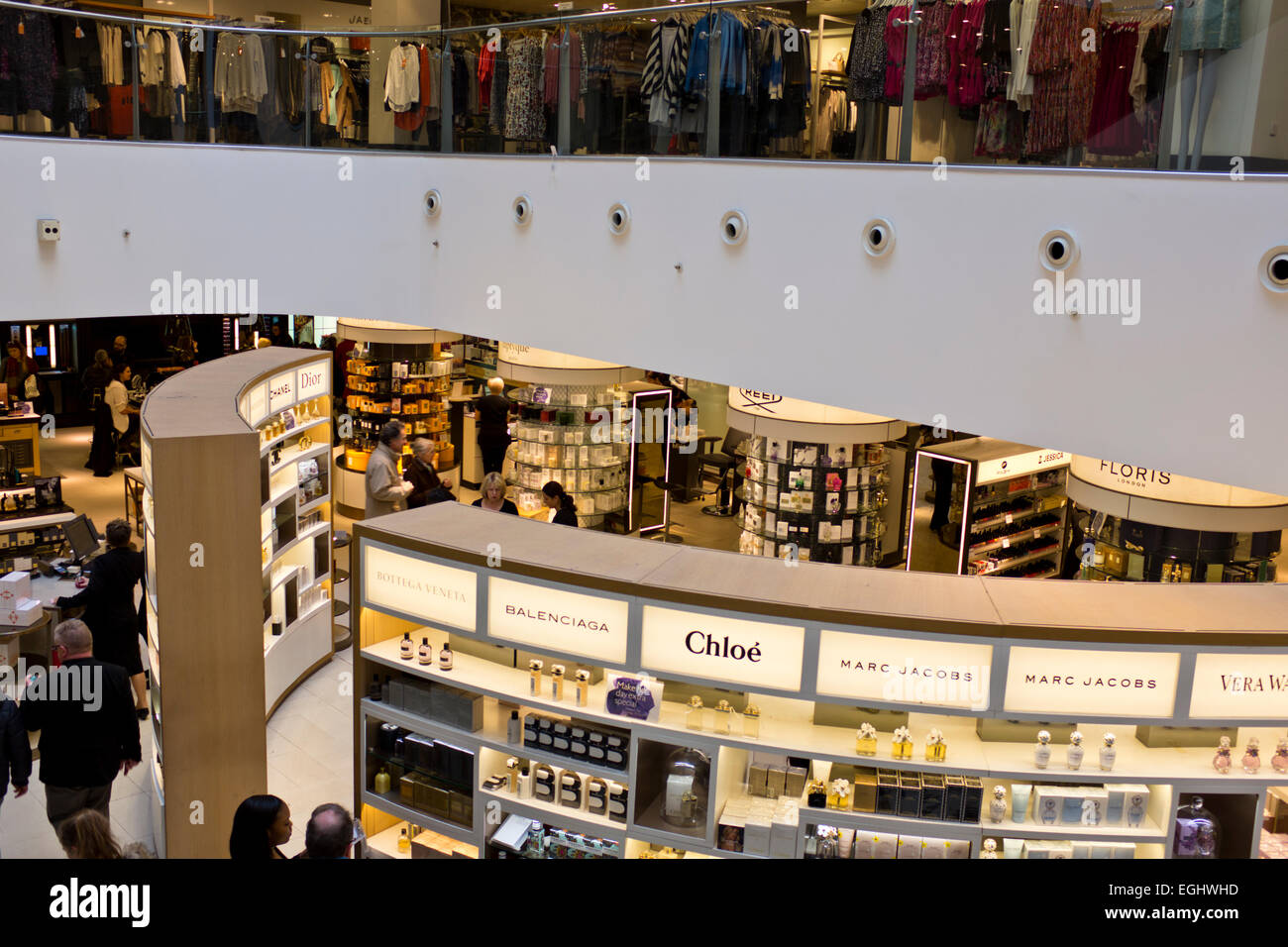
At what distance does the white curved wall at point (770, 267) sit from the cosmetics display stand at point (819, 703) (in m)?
1.28

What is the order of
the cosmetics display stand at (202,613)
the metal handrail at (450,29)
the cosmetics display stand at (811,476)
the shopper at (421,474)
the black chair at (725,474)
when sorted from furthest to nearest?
the black chair at (725,474) < the cosmetics display stand at (811,476) < the shopper at (421,474) < the metal handrail at (450,29) < the cosmetics display stand at (202,613)

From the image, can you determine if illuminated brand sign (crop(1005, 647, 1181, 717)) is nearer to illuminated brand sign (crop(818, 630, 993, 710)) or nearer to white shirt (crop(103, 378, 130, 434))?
illuminated brand sign (crop(818, 630, 993, 710))

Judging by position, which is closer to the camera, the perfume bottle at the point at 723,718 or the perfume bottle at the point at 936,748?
the perfume bottle at the point at 936,748

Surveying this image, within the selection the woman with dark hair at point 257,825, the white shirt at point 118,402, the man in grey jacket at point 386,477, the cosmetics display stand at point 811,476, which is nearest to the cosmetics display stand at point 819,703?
the woman with dark hair at point 257,825

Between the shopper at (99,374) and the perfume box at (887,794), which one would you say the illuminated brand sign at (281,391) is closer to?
the perfume box at (887,794)

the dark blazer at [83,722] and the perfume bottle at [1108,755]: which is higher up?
the perfume bottle at [1108,755]

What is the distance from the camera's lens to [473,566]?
16.4ft

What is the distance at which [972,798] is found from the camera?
447 cm

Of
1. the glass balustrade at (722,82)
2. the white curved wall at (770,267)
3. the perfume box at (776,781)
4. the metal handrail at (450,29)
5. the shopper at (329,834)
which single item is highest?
the metal handrail at (450,29)

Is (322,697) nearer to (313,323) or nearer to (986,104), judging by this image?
(986,104)

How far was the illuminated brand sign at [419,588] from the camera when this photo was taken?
5070 mm

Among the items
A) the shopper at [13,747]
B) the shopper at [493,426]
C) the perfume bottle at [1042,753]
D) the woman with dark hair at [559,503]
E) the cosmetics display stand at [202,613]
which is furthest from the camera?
the shopper at [493,426]

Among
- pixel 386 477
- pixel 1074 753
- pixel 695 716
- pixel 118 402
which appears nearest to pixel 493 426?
pixel 386 477
